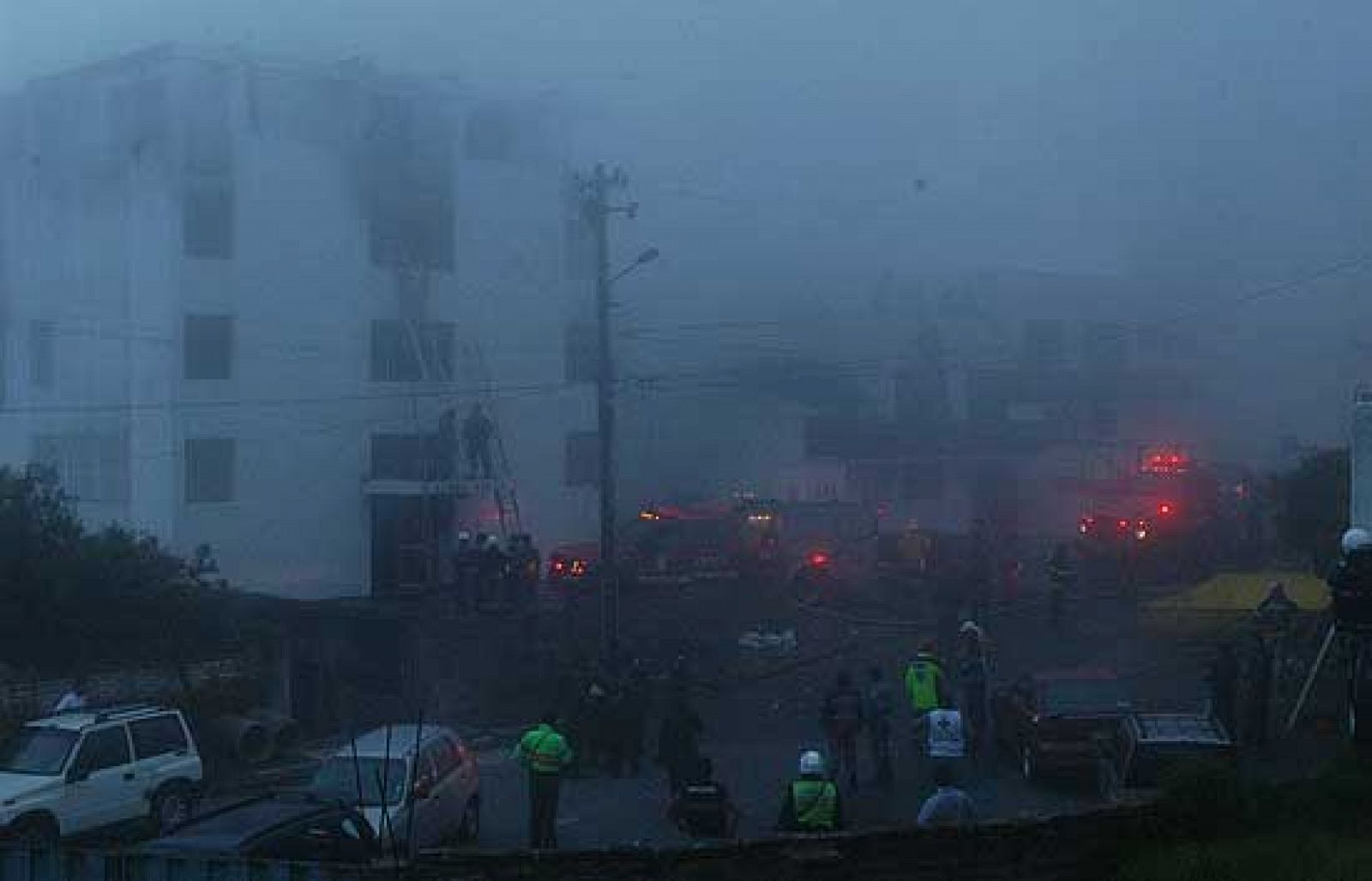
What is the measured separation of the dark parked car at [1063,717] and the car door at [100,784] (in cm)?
611

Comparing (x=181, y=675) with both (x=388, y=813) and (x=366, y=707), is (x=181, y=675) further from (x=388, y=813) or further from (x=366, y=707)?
(x=388, y=813)

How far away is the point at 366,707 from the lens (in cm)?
1730

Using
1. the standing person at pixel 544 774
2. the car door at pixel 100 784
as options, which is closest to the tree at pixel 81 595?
the car door at pixel 100 784

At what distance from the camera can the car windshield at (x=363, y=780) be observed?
31.4 feet

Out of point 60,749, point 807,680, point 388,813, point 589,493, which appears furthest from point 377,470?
point 388,813

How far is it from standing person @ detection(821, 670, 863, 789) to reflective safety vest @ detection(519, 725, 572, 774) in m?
2.55

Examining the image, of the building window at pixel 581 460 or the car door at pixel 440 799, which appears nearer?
the car door at pixel 440 799

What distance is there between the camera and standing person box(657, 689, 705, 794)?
11562 millimetres

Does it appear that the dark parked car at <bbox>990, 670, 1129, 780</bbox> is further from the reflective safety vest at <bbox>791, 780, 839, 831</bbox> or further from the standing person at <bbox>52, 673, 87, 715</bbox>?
the standing person at <bbox>52, 673, 87, 715</bbox>

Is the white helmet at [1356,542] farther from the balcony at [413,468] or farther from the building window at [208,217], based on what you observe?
the building window at [208,217]

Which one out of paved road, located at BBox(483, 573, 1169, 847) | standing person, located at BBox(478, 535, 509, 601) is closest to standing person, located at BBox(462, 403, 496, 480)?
paved road, located at BBox(483, 573, 1169, 847)

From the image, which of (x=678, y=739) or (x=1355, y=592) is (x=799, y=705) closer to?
(x=678, y=739)

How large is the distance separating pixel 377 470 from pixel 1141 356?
16.1 metres

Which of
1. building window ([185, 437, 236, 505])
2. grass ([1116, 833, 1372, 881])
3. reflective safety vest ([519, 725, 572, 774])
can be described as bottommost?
reflective safety vest ([519, 725, 572, 774])
